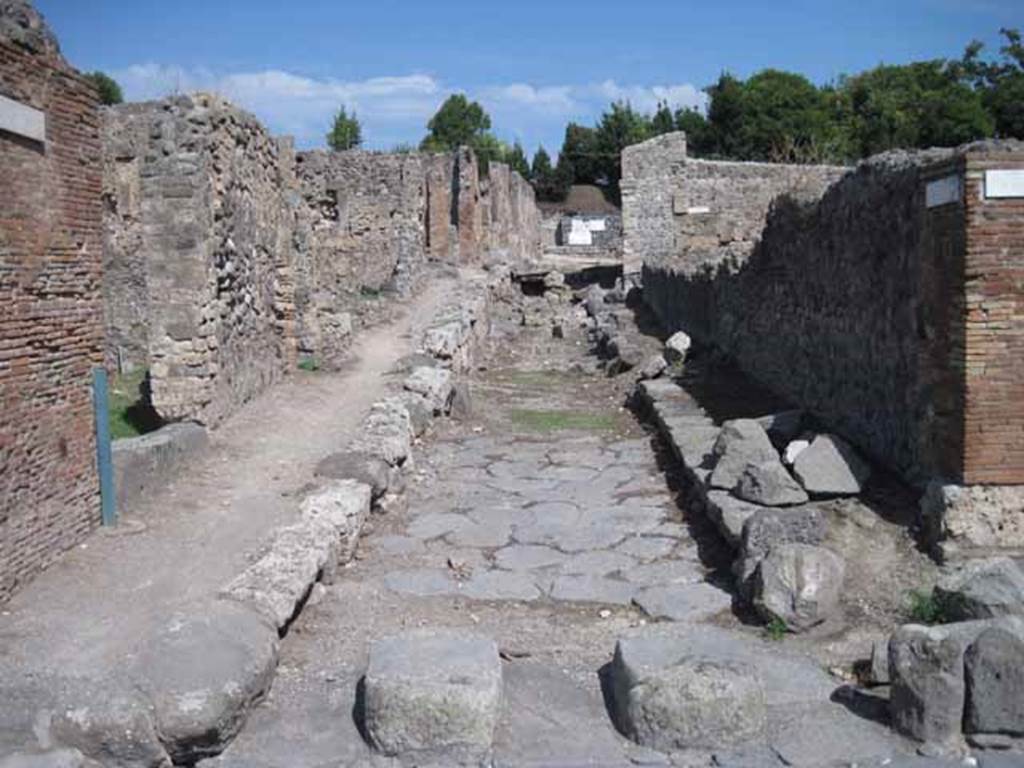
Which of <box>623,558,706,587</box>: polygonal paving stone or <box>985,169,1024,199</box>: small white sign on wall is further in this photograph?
<box>623,558,706,587</box>: polygonal paving stone

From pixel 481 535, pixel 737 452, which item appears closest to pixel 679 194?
pixel 737 452

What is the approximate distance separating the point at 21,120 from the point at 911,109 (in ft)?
150

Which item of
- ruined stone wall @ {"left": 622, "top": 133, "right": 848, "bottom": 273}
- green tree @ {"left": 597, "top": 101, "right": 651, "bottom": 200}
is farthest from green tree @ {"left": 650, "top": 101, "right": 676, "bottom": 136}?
ruined stone wall @ {"left": 622, "top": 133, "right": 848, "bottom": 273}

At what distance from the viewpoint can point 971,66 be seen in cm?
4872

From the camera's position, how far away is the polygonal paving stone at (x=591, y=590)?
19.7ft

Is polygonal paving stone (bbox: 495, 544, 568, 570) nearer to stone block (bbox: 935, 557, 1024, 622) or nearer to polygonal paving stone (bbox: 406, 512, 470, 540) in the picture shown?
polygonal paving stone (bbox: 406, 512, 470, 540)

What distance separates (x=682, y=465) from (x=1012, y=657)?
15.7 ft

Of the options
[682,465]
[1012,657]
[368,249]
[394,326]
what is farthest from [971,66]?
[1012,657]

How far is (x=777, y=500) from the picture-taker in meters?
6.48

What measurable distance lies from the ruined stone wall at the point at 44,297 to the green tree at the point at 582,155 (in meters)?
58.2

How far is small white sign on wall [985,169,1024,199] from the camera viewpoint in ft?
17.8

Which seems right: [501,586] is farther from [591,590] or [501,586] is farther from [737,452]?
[737,452]

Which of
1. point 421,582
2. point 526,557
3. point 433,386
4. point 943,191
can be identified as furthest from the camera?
point 433,386

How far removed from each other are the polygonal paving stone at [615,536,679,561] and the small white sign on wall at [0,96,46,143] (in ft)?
13.8
